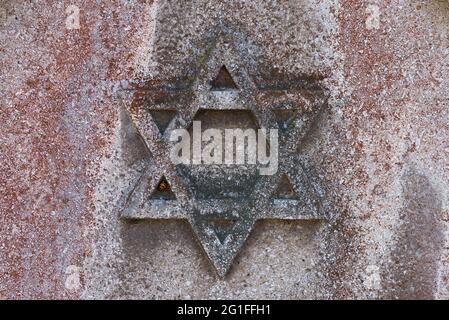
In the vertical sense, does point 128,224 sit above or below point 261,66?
below

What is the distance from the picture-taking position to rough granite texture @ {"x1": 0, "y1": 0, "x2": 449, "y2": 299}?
186cm

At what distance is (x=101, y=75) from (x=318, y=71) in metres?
0.73

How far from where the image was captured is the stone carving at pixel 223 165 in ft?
6.03

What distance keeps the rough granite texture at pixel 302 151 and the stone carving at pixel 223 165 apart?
0.18ft

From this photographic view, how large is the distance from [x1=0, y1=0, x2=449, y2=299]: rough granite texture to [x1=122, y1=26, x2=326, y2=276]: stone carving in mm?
55

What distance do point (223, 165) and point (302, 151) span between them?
10.7 inches

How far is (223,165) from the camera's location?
1.91 m

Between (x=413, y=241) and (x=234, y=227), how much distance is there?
0.61 metres

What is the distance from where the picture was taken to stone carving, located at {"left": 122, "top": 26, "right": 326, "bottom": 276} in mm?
1838

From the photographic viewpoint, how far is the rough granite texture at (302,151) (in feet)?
6.12

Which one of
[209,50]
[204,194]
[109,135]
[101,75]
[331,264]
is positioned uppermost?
[209,50]

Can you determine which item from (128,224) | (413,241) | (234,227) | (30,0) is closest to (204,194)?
(234,227)

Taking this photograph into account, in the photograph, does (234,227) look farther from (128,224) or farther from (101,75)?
(101,75)

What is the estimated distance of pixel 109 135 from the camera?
6.24ft
